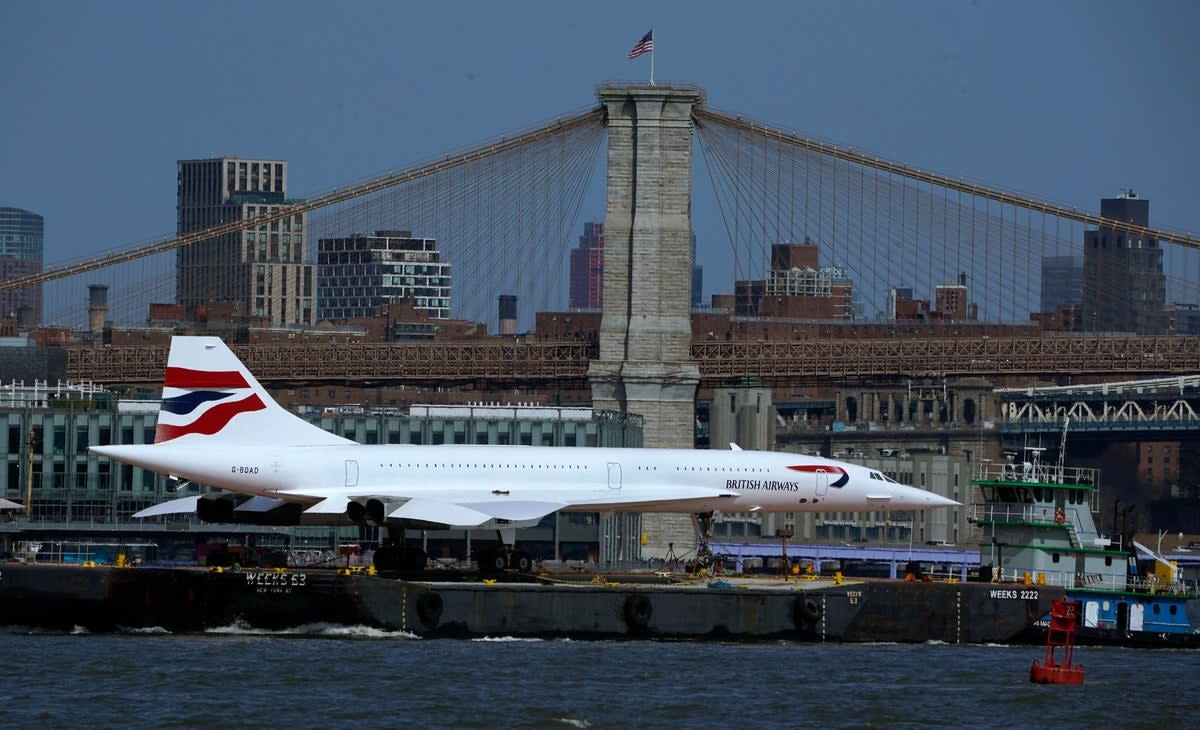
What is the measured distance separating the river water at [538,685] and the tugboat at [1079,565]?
7.28ft

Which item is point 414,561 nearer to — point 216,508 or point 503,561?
point 503,561

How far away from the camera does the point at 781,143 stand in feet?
383

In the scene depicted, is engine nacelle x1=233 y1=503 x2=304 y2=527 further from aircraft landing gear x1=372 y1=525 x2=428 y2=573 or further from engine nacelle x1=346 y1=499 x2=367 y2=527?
aircraft landing gear x1=372 y1=525 x2=428 y2=573

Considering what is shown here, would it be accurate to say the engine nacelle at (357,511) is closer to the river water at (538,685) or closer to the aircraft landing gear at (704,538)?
the river water at (538,685)

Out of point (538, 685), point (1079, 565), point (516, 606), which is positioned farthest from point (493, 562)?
point (1079, 565)

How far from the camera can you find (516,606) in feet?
209

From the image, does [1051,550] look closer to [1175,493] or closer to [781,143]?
[781,143]

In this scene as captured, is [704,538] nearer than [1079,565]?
No

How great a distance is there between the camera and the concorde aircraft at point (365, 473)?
66.2 m

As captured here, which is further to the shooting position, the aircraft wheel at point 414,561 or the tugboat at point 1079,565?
the tugboat at point 1079,565

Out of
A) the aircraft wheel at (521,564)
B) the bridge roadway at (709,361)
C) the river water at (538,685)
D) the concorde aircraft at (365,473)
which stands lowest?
the river water at (538,685)

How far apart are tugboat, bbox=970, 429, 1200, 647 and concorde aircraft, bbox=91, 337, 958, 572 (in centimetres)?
725

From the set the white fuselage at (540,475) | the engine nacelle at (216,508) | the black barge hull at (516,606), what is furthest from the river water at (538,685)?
the white fuselage at (540,475)

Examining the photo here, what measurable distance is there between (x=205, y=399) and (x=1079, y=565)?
2278 centimetres
